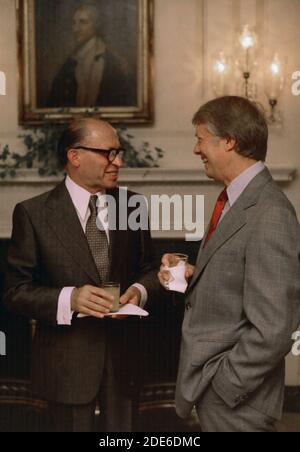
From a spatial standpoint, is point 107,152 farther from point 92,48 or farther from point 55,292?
point 92,48

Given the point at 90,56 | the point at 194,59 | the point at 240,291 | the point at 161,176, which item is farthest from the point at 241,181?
the point at 90,56

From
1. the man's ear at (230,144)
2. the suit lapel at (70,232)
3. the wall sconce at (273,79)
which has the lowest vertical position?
the suit lapel at (70,232)

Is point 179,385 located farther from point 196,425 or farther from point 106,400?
point 196,425

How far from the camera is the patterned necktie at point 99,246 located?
2146 mm

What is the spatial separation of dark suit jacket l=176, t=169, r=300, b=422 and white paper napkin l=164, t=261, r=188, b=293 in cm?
12

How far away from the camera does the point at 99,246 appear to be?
7.07 feet

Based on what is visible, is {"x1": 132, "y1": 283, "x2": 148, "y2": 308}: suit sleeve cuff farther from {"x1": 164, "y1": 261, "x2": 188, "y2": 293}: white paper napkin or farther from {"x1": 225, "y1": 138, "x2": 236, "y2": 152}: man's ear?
{"x1": 225, "y1": 138, "x2": 236, "y2": 152}: man's ear

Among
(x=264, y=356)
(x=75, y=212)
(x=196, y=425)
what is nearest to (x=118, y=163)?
(x=75, y=212)

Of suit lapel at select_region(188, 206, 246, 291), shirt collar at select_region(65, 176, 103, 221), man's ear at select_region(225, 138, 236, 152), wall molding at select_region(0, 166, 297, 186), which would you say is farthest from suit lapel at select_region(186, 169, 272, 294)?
wall molding at select_region(0, 166, 297, 186)

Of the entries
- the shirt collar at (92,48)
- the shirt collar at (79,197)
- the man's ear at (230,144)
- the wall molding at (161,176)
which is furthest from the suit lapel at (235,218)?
the shirt collar at (92,48)

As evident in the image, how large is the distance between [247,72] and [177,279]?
217cm

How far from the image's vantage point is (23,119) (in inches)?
158

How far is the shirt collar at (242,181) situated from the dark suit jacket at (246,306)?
0.02 meters

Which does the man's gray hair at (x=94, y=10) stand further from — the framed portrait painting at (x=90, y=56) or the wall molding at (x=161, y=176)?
the wall molding at (x=161, y=176)
